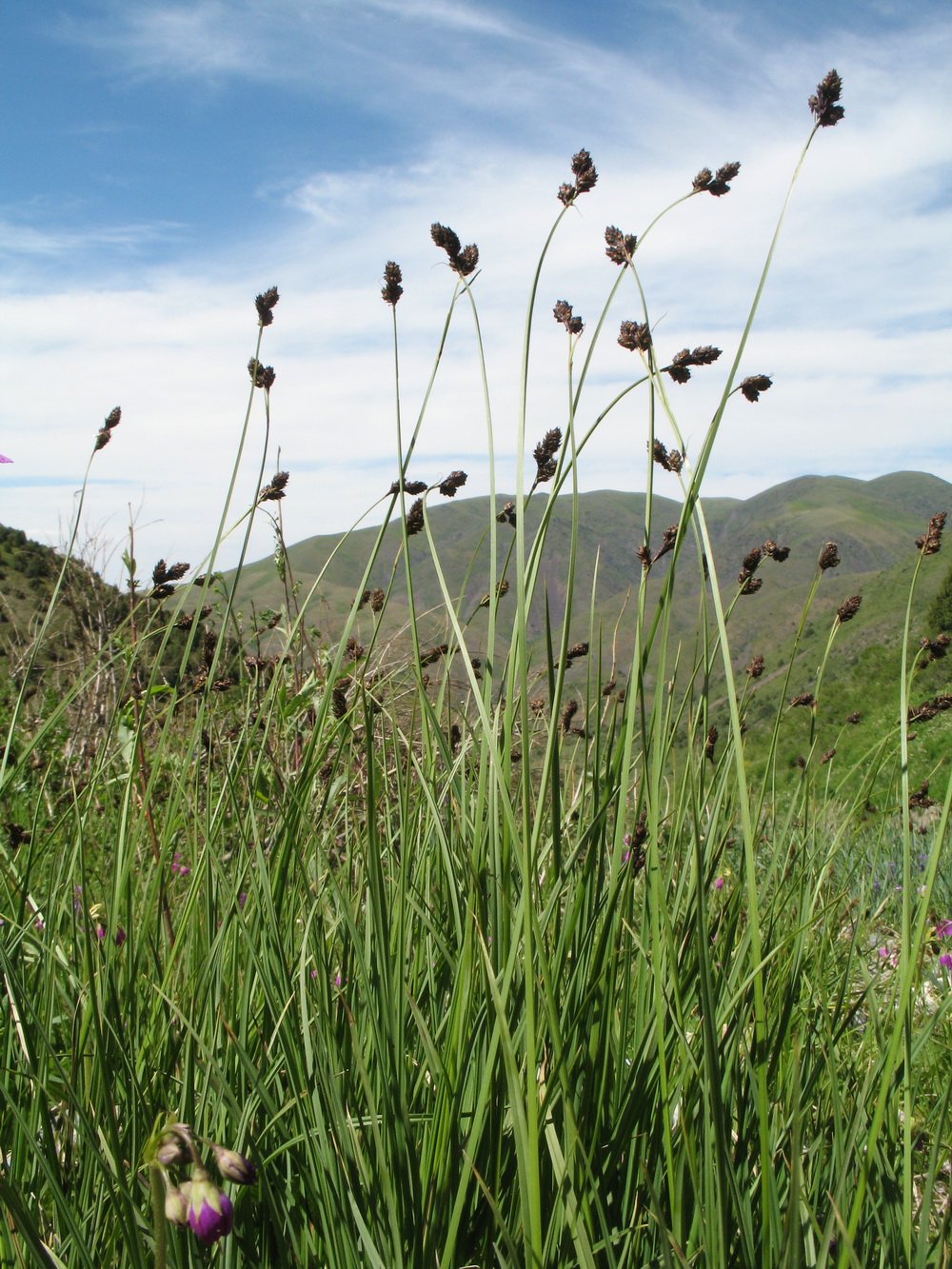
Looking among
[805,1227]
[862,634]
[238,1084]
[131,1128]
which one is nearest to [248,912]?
[238,1084]

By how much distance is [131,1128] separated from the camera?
0.95 meters

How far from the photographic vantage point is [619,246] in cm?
112

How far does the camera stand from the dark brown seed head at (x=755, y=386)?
1.20 meters

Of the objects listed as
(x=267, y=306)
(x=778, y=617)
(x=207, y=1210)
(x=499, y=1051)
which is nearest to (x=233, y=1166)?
(x=207, y=1210)

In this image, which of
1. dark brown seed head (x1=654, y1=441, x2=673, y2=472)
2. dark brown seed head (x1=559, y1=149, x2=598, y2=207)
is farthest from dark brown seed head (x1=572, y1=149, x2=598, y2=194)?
dark brown seed head (x1=654, y1=441, x2=673, y2=472)

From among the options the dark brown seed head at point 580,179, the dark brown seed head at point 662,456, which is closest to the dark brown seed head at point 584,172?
the dark brown seed head at point 580,179

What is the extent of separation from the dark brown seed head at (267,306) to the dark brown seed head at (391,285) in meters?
0.23

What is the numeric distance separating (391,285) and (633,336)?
1.50ft

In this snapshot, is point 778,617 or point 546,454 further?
point 778,617

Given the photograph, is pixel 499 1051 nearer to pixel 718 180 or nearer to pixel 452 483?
pixel 452 483

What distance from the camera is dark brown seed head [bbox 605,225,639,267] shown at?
1.12m

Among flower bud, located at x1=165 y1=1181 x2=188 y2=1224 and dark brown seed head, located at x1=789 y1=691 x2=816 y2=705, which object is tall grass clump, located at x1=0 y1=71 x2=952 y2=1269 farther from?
dark brown seed head, located at x1=789 y1=691 x2=816 y2=705

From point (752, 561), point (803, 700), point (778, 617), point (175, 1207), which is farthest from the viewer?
point (778, 617)

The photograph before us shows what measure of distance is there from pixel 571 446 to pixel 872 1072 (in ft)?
2.78
